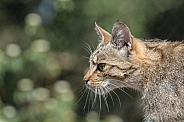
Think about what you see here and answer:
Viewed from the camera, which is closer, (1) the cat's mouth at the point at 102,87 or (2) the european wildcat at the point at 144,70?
(2) the european wildcat at the point at 144,70

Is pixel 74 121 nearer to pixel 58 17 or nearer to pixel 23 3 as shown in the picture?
pixel 58 17

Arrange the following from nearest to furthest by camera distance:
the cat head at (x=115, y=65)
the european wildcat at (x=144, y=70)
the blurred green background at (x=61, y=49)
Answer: the european wildcat at (x=144, y=70) → the cat head at (x=115, y=65) → the blurred green background at (x=61, y=49)

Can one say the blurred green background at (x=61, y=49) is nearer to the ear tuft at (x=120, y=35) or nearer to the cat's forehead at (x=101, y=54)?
the cat's forehead at (x=101, y=54)

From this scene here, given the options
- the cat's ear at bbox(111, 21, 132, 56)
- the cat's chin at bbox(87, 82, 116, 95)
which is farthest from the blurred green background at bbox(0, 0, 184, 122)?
the cat's ear at bbox(111, 21, 132, 56)

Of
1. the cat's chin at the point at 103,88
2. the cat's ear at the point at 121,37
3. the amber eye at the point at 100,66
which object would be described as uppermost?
the cat's ear at the point at 121,37

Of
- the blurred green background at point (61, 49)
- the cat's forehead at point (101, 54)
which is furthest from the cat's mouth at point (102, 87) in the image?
the blurred green background at point (61, 49)

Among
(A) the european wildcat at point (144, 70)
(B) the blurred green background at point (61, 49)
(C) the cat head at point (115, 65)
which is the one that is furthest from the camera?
(B) the blurred green background at point (61, 49)

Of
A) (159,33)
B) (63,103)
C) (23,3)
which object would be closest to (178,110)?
(63,103)

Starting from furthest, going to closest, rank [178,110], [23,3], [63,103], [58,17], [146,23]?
[23,3] → [58,17] → [146,23] → [63,103] → [178,110]
